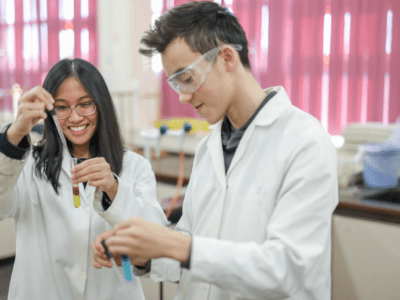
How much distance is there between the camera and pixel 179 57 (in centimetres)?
105

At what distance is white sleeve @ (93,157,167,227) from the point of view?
1.20 metres

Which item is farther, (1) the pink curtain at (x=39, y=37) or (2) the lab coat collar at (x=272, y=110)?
(1) the pink curtain at (x=39, y=37)

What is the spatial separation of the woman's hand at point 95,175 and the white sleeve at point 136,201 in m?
0.03

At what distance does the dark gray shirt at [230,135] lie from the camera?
3.73ft

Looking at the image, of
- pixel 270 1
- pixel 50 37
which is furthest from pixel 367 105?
pixel 50 37

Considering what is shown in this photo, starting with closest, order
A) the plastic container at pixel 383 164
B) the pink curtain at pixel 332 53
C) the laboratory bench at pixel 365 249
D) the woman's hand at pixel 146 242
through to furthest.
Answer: the woman's hand at pixel 146 242, the laboratory bench at pixel 365 249, the plastic container at pixel 383 164, the pink curtain at pixel 332 53

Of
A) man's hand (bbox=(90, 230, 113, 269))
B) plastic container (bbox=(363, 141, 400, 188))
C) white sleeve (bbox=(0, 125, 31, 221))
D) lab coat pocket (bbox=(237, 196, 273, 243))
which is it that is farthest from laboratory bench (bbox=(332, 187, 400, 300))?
white sleeve (bbox=(0, 125, 31, 221))

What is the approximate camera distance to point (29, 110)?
1094mm

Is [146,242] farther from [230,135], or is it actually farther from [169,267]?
[230,135]

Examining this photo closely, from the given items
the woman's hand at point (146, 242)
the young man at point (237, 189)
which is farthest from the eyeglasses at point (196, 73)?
the woman's hand at point (146, 242)

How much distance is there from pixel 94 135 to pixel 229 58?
25.3 inches

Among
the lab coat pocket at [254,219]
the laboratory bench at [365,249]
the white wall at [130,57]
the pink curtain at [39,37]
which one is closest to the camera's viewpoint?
the lab coat pocket at [254,219]

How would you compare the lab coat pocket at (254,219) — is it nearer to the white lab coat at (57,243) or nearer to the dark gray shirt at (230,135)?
the dark gray shirt at (230,135)

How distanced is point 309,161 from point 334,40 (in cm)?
266
